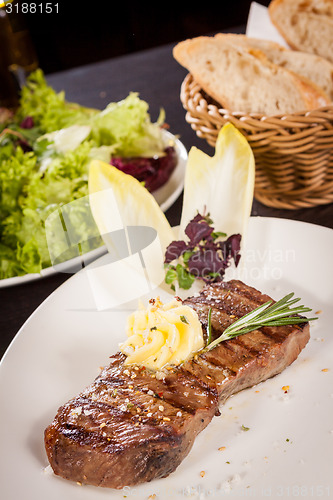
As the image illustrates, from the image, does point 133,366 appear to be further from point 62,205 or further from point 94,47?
point 94,47

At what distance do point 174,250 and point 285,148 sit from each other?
0.69 metres

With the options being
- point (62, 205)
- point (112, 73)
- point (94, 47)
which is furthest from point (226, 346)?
point (94, 47)

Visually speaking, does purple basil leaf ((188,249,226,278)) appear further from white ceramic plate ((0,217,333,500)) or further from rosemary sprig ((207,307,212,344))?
rosemary sprig ((207,307,212,344))

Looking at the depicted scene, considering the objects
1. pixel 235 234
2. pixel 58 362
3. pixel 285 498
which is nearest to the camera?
pixel 285 498

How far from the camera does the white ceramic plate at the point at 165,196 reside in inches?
103

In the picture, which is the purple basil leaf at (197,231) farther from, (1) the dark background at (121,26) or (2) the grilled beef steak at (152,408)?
(1) the dark background at (121,26)

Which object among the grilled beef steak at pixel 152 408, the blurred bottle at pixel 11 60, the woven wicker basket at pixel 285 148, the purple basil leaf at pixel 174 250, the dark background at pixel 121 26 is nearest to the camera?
the grilled beef steak at pixel 152 408

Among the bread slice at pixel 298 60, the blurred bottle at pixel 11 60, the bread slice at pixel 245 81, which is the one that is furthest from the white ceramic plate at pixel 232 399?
the blurred bottle at pixel 11 60

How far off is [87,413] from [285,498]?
651 mm

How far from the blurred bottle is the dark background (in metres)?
3.94

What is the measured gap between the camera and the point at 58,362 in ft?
6.72

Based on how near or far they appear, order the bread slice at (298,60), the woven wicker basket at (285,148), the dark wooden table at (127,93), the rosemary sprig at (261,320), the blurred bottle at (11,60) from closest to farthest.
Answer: the rosemary sprig at (261,320), the woven wicker basket at (285,148), the dark wooden table at (127,93), the bread slice at (298,60), the blurred bottle at (11,60)

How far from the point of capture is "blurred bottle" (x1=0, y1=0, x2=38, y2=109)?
400 cm

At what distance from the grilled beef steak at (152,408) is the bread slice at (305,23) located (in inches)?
81.0
